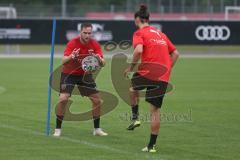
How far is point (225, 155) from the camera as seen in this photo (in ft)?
35.4

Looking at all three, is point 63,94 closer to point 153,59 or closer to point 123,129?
point 123,129

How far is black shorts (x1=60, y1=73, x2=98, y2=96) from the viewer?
1279cm

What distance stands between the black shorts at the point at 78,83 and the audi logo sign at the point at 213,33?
28143 millimetres

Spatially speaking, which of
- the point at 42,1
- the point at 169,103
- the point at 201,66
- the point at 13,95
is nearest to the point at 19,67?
the point at 201,66

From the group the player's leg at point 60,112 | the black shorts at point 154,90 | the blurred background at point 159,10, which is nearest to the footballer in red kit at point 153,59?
the black shorts at point 154,90

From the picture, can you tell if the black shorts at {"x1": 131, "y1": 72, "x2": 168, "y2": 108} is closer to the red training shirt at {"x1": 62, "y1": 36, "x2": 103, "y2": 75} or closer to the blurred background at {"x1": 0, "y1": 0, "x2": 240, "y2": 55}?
the red training shirt at {"x1": 62, "y1": 36, "x2": 103, "y2": 75}

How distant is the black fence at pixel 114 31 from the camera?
3875 centimetres

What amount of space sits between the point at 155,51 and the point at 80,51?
6.56ft

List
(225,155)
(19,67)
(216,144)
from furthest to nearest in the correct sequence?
(19,67)
(216,144)
(225,155)

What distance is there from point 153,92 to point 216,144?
1.59m

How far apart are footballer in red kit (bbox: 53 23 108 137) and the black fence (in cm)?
2563

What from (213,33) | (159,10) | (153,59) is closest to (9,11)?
(213,33)

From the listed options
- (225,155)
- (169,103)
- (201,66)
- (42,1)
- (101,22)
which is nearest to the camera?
(225,155)

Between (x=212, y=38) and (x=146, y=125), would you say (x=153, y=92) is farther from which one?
(x=212, y=38)
